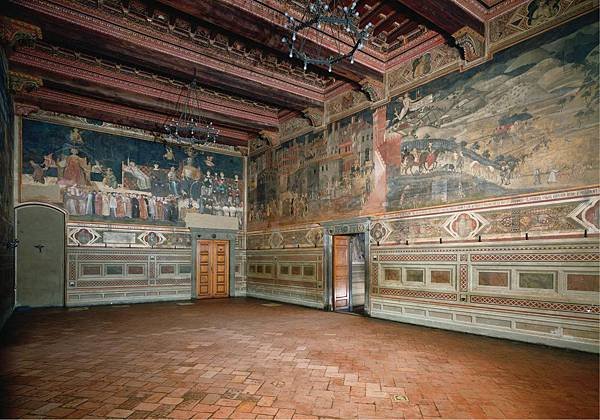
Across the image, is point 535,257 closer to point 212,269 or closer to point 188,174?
point 212,269

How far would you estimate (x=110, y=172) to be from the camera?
12.0 m

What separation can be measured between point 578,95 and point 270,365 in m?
6.47

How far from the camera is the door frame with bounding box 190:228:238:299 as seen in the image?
43.8 ft

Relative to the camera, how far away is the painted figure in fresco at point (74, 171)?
37.2 ft

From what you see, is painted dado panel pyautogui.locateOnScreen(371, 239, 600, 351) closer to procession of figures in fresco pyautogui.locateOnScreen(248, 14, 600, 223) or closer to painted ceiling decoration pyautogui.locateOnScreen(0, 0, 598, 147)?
procession of figures in fresco pyautogui.locateOnScreen(248, 14, 600, 223)

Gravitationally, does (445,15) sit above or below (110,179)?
above

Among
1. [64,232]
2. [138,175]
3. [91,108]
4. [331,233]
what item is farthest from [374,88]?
[64,232]

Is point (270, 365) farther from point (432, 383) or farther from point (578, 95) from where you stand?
point (578, 95)

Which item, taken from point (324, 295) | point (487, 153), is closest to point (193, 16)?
point (487, 153)

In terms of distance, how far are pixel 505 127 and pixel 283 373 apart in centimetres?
591

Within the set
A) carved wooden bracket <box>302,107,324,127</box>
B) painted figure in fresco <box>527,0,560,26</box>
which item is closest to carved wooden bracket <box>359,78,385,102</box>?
carved wooden bracket <box>302,107,324,127</box>

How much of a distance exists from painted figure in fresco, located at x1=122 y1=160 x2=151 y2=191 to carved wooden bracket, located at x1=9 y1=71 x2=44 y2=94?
136 inches

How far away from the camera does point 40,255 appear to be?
1095cm

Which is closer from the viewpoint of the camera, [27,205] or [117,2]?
[117,2]
